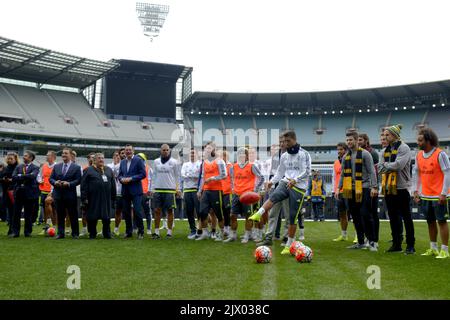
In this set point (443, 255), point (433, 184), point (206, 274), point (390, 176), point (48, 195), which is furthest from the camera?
point (48, 195)

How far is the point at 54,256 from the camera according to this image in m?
7.61

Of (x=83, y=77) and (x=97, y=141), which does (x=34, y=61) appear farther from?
(x=97, y=141)

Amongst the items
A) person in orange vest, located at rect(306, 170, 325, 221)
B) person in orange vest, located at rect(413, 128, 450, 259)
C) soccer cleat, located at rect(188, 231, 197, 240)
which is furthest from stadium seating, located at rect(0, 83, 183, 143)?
person in orange vest, located at rect(413, 128, 450, 259)

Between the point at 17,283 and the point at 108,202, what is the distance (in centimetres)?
632

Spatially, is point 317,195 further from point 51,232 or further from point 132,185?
point 51,232

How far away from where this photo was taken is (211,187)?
10.9 m

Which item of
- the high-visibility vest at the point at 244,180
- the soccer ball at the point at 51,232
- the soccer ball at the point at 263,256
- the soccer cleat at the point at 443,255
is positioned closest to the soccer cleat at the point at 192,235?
the high-visibility vest at the point at 244,180

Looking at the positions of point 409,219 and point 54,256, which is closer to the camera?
point 54,256

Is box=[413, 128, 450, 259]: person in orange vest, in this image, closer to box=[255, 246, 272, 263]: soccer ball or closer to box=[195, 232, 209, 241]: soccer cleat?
box=[255, 246, 272, 263]: soccer ball

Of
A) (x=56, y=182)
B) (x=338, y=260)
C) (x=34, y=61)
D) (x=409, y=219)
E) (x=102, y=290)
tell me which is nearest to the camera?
(x=102, y=290)

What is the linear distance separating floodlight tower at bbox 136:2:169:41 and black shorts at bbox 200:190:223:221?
1959 inches

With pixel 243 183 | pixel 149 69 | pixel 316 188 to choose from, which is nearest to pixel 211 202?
pixel 243 183

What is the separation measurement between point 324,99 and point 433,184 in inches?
1879
